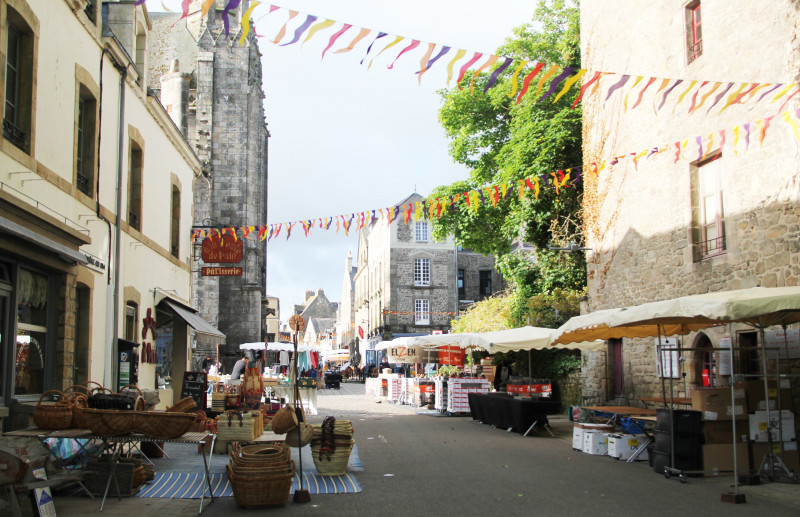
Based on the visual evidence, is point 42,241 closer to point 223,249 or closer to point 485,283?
point 223,249

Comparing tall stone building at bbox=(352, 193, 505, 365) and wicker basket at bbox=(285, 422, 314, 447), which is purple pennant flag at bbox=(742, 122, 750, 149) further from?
tall stone building at bbox=(352, 193, 505, 365)

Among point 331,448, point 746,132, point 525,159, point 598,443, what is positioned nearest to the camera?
point 331,448

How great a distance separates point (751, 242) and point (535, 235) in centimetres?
1264

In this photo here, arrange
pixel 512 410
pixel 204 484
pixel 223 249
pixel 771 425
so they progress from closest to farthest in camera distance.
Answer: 1. pixel 204 484
2. pixel 771 425
3. pixel 512 410
4. pixel 223 249

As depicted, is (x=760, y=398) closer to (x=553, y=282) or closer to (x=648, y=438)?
(x=648, y=438)

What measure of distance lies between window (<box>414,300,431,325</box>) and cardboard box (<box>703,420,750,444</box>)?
4297 cm

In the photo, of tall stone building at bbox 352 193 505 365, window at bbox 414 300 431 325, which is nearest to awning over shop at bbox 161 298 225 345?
tall stone building at bbox 352 193 505 365

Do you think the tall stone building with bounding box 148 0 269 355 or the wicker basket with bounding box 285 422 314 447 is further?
the tall stone building with bounding box 148 0 269 355

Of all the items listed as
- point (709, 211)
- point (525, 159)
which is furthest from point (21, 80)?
point (525, 159)

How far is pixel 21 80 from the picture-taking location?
9000mm

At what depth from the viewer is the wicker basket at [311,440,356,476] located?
9375mm

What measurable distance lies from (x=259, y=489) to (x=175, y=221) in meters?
11.7

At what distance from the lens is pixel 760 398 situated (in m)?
10.4

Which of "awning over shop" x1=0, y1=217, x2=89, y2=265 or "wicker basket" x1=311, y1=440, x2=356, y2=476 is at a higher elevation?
"awning over shop" x1=0, y1=217, x2=89, y2=265
